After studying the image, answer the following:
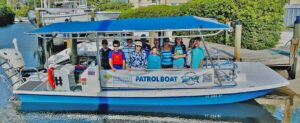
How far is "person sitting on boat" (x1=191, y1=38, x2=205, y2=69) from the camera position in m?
10.4

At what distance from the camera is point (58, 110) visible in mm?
10969

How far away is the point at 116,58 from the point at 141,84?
1.10 metres

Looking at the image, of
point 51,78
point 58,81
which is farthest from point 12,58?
point 58,81

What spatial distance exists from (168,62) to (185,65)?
0.56 metres

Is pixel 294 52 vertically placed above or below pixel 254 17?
below

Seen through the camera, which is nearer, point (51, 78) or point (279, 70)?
point (51, 78)

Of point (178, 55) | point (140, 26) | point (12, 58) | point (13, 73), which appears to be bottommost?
point (13, 73)

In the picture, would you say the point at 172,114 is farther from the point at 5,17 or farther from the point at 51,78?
the point at 5,17

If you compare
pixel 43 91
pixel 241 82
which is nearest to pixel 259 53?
pixel 241 82

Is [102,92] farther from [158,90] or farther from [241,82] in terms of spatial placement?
[241,82]

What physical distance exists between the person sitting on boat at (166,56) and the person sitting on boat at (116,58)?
1.17 metres

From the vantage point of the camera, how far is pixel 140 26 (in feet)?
33.8

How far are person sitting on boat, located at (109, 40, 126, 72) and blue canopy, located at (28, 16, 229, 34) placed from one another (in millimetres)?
597

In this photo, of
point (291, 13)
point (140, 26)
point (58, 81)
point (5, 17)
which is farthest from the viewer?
point (5, 17)
